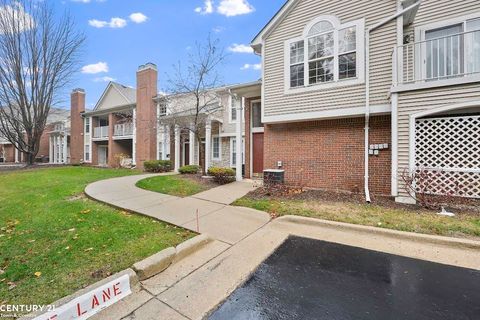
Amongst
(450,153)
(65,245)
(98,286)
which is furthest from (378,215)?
(65,245)

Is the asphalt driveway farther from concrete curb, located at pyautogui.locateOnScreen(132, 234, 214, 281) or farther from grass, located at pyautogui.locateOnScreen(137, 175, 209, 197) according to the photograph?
grass, located at pyautogui.locateOnScreen(137, 175, 209, 197)

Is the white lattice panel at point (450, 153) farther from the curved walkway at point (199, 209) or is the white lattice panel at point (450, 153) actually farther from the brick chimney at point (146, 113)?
the brick chimney at point (146, 113)

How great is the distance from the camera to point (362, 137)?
8.05 meters

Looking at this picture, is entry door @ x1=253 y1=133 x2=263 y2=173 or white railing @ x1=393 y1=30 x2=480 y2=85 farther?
entry door @ x1=253 y1=133 x2=263 y2=173

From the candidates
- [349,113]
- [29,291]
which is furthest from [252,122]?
[29,291]

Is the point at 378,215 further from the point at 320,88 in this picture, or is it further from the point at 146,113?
the point at 146,113

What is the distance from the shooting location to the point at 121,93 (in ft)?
73.2

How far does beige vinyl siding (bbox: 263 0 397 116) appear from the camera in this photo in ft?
24.2

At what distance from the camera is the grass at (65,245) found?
112 inches

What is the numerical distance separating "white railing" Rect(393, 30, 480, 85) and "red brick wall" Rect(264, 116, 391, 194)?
5.19ft

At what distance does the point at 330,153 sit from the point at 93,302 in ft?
26.3

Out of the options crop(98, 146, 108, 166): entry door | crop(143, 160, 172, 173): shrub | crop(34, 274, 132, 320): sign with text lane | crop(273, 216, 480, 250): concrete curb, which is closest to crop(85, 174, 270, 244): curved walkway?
crop(273, 216, 480, 250): concrete curb

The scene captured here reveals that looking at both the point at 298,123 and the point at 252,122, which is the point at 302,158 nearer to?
the point at 298,123

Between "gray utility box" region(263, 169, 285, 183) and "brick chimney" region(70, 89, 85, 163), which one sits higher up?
"brick chimney" region(70, 89, 85, 163)
